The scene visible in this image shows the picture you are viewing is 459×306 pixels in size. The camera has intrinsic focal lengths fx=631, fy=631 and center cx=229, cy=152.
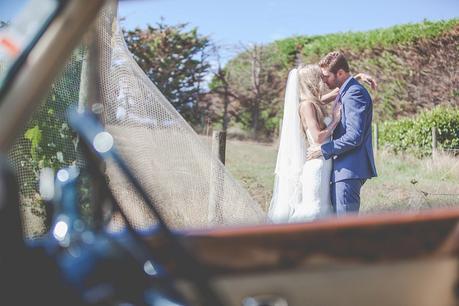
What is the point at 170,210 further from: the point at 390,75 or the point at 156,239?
the point at 390,75

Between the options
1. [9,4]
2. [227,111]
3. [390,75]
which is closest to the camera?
[9,4]

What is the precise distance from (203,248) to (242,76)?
1303cm

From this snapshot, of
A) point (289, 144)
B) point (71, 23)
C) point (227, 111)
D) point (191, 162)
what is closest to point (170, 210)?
point (191, 162)

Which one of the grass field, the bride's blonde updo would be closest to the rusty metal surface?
the bride's blonde updo

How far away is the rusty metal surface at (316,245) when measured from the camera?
137 cm

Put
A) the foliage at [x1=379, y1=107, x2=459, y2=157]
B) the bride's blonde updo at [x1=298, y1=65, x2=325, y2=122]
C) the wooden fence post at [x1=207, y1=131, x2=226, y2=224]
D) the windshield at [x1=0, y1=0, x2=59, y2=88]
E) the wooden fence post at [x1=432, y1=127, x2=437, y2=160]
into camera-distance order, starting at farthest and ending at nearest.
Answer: the foliage at [x1=379, y1=107, x2=459, y2=157] → the wooden fence post at [x1=432, y1=127, x2=437, y2=160] → the wooden fence post at [x1=207, y1=131, x2=226, y2=224] → the bride's blonde updo at [x1=298, y1=65, x2=325, y2=122] → the windshield at [x1=0, y1=0, x2=59, y2=88]

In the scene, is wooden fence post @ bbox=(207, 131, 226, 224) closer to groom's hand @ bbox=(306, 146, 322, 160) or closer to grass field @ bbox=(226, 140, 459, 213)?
groom's hand @ bbox=(306, 146, 322, 160)

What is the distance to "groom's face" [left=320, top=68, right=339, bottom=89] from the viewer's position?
4.53m

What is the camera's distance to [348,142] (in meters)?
4.27

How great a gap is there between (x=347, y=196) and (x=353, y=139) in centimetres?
43

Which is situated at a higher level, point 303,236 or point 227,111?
point 227,111

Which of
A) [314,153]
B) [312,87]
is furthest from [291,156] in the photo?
[312,87]

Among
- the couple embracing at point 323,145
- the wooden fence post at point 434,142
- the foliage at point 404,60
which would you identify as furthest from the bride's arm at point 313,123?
the foliage at point 404,60

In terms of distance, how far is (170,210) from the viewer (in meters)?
3.52
